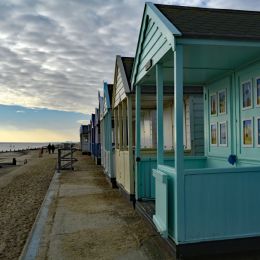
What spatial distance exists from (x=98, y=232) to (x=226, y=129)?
3196 mm

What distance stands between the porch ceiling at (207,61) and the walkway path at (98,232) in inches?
118

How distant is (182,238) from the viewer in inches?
179

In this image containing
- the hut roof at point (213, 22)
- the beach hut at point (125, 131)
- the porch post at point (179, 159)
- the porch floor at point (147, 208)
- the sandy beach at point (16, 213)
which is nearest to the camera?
the porch post at point (179, 159)

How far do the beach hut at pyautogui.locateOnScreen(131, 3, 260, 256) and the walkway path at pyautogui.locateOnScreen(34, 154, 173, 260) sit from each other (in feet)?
1.90

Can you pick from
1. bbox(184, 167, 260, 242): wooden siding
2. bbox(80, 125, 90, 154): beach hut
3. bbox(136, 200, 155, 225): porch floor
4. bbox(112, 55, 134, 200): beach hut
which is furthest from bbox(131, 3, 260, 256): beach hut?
bbox(80, 125, 90, 154): beach hut

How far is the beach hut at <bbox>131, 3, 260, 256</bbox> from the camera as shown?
15.0ft

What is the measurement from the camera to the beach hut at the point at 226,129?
180 inches

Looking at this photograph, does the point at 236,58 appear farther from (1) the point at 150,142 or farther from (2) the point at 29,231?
(1) the point at 150,142

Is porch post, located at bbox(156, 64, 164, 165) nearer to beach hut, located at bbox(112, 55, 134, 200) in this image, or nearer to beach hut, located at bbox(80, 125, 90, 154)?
beach hut, located at bbox(112, 55, 134, 200)

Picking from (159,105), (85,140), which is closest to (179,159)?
(159,105)

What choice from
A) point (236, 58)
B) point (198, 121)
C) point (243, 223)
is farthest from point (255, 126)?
point (198, 121)

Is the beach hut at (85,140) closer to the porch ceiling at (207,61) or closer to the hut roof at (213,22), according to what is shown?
the porch ceiling at (207,61)

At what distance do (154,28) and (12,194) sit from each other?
8.83 meters

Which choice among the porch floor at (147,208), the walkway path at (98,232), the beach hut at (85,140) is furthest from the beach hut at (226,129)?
the beach hut at (85,140)
